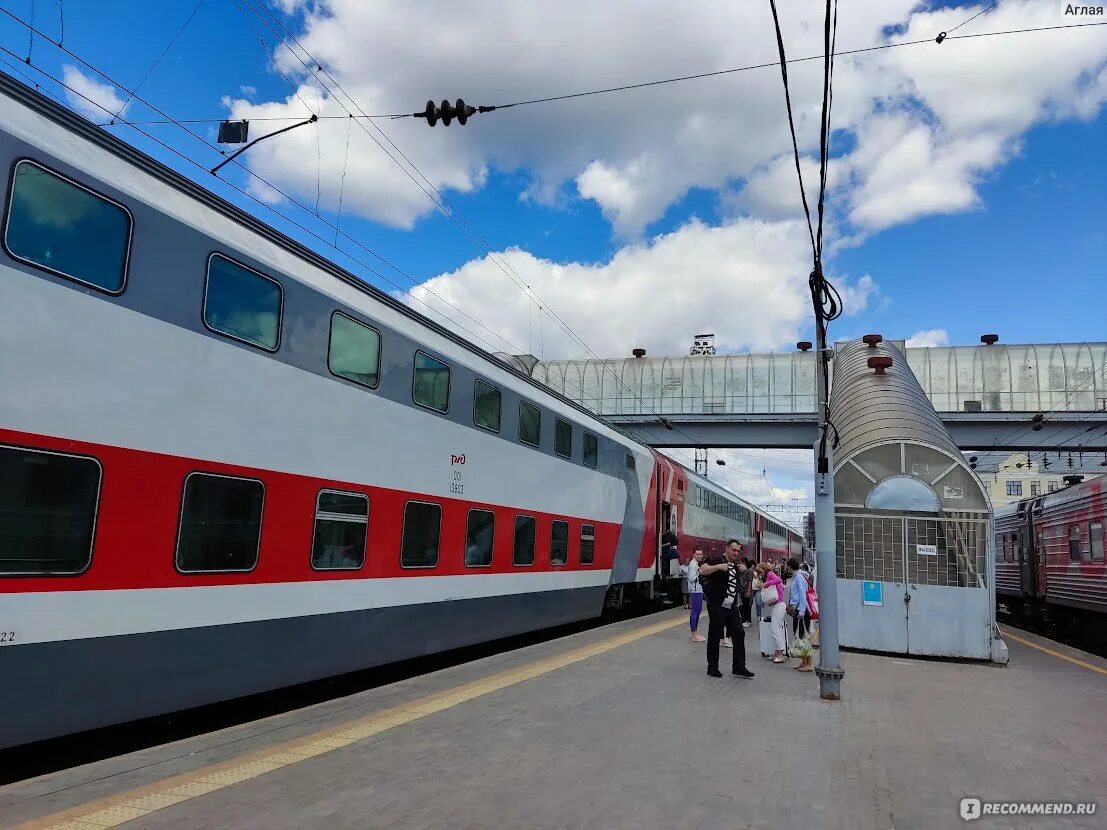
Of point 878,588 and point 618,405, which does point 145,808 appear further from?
point 618,405

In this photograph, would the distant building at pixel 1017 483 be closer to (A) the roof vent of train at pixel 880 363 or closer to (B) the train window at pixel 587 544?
(A) the roof vent of train at pixel 880 363

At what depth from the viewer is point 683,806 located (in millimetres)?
4887

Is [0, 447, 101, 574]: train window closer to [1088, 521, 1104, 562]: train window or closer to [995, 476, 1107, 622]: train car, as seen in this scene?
[995, 476, 1107, 622]: train car

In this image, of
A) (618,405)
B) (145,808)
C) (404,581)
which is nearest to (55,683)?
(145,808)

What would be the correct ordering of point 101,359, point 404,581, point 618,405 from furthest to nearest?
point 618,405
point 404,581
point 101,359

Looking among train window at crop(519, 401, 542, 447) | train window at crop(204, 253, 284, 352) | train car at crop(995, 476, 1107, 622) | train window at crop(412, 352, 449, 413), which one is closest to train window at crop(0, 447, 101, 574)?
train window at crop(204, 253, 284, 352)

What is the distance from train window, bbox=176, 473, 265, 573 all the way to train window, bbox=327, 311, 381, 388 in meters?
1.70

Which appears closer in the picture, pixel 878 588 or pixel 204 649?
pixel 204 649

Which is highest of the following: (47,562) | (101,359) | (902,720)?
(101,359)

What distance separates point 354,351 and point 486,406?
118 inches

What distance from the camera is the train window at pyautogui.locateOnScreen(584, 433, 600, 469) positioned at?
14.5 metres

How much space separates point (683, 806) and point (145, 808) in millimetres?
3248

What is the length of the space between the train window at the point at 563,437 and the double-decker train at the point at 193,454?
10.00ft

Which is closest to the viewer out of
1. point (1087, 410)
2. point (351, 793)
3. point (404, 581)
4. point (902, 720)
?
point (351, 793)
